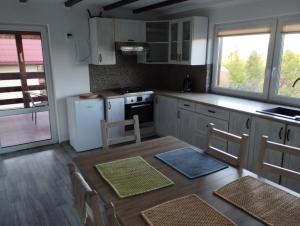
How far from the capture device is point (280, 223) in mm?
1070

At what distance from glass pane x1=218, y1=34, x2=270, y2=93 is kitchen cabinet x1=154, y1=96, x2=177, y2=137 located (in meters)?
0.90

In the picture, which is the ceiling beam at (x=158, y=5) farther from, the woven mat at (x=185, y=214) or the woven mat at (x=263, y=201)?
the woven mat at (x=185, y=214)

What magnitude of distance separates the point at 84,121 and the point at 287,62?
2.96 metres

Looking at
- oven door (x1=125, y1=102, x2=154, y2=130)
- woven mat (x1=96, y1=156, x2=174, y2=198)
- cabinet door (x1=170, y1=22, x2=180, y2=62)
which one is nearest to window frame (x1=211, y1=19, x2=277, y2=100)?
cabinet door (x1=170, y1=22, x2=180, y2=62)

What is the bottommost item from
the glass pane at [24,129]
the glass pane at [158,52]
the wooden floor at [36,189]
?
the wooden floor at [36,189]

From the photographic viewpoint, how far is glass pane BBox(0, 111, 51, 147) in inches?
149

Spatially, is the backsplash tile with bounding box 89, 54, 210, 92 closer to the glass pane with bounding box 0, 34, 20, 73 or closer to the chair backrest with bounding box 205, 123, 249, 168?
the glass pane with bounding box 0, 34, 20, 73

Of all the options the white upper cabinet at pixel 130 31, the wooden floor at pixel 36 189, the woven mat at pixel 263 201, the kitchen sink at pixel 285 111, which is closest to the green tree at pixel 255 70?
the kitchen sink at pixel 285 111

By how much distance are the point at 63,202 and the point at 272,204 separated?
81.9 inches

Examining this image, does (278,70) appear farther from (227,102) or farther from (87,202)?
(87,202)

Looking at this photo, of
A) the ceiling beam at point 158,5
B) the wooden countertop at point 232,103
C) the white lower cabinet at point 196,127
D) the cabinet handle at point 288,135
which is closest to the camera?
the cabinet handle at point 288,135

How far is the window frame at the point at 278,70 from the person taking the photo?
2.99 metres

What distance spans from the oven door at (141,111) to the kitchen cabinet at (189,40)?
94 cm

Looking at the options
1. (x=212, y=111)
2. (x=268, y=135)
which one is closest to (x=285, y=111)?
(x=268, y=135)
